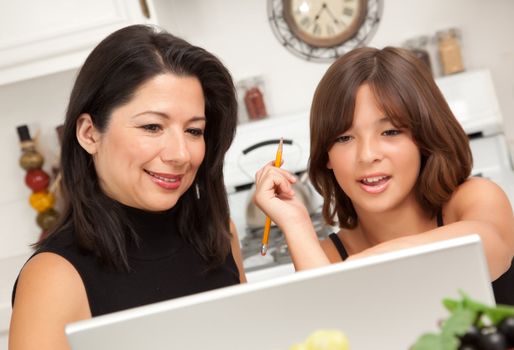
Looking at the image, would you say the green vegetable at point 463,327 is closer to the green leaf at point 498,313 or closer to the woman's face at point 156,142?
the green leaf at point 498,313

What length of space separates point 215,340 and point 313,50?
2.33 meters

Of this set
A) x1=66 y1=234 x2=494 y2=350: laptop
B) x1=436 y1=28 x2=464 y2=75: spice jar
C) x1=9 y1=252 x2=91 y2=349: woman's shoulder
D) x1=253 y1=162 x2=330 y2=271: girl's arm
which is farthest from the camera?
x1=436 y1=28 x2=464 y2=75: spice jar

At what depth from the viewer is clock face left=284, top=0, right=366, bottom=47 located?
2918 mm

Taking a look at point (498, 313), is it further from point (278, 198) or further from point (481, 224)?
point (278, 198)

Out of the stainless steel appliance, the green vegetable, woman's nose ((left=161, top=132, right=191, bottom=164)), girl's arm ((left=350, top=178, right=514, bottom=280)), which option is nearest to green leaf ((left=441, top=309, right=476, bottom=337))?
the green vegetable

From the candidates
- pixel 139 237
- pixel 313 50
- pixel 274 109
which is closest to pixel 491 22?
pixel 313 50

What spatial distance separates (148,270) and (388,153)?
0.48 m

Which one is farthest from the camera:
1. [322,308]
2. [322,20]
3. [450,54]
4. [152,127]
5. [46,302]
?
[322,20]

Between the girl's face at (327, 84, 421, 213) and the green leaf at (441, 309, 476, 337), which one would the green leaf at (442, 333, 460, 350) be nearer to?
the green leaf at (441, 309, 476, 337)

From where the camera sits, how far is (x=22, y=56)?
2.54 meters

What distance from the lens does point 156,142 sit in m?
1.21

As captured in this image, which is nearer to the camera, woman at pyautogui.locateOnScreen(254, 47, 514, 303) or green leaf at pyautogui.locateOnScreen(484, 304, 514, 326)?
green leaf at pyautogui.locateOnScreen(484, 304, 514, 326)

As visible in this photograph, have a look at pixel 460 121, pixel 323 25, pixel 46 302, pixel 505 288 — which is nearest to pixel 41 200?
pixel 323 25

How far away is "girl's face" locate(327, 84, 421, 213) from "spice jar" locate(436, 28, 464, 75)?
158cm
